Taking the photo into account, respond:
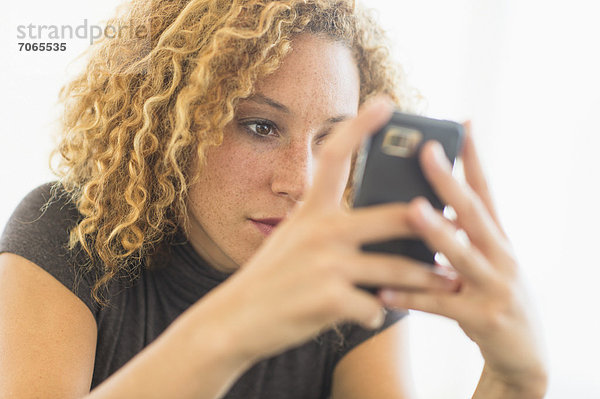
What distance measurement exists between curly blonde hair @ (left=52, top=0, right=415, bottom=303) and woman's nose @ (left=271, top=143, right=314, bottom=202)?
0.34 ft

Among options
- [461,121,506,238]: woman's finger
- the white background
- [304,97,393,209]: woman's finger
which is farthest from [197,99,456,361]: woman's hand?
the white background

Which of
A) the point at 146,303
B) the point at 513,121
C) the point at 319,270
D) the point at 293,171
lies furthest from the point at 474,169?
the point at 513,121

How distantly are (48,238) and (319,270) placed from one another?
63 centimetres

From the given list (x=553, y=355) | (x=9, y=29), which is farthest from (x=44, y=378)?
(x=553, y=355)

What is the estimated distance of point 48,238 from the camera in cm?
91

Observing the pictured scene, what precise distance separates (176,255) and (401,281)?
0.61 meters

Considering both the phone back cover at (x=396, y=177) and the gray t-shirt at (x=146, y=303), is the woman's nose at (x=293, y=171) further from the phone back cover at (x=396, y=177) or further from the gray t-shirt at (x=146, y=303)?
the phone back cover at (x=396, y=177)

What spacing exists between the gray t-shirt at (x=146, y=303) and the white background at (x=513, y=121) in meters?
0.57

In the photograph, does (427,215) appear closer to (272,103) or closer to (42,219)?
(272,103)

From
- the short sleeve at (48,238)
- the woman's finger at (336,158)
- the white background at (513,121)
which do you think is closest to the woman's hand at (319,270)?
the woman's finger at (336,158)

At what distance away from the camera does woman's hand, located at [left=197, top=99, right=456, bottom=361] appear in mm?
443

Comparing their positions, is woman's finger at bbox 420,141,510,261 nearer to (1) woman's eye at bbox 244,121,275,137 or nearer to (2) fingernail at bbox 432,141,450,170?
(2) fingernail at bbox 432,141,450,170

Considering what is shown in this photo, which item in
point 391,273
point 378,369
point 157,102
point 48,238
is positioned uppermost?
point 157,102

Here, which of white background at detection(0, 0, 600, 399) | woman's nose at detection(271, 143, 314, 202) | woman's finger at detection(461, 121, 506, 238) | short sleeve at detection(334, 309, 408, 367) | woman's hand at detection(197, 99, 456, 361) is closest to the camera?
woman's hand at detection(197, 99, 456, 361)
